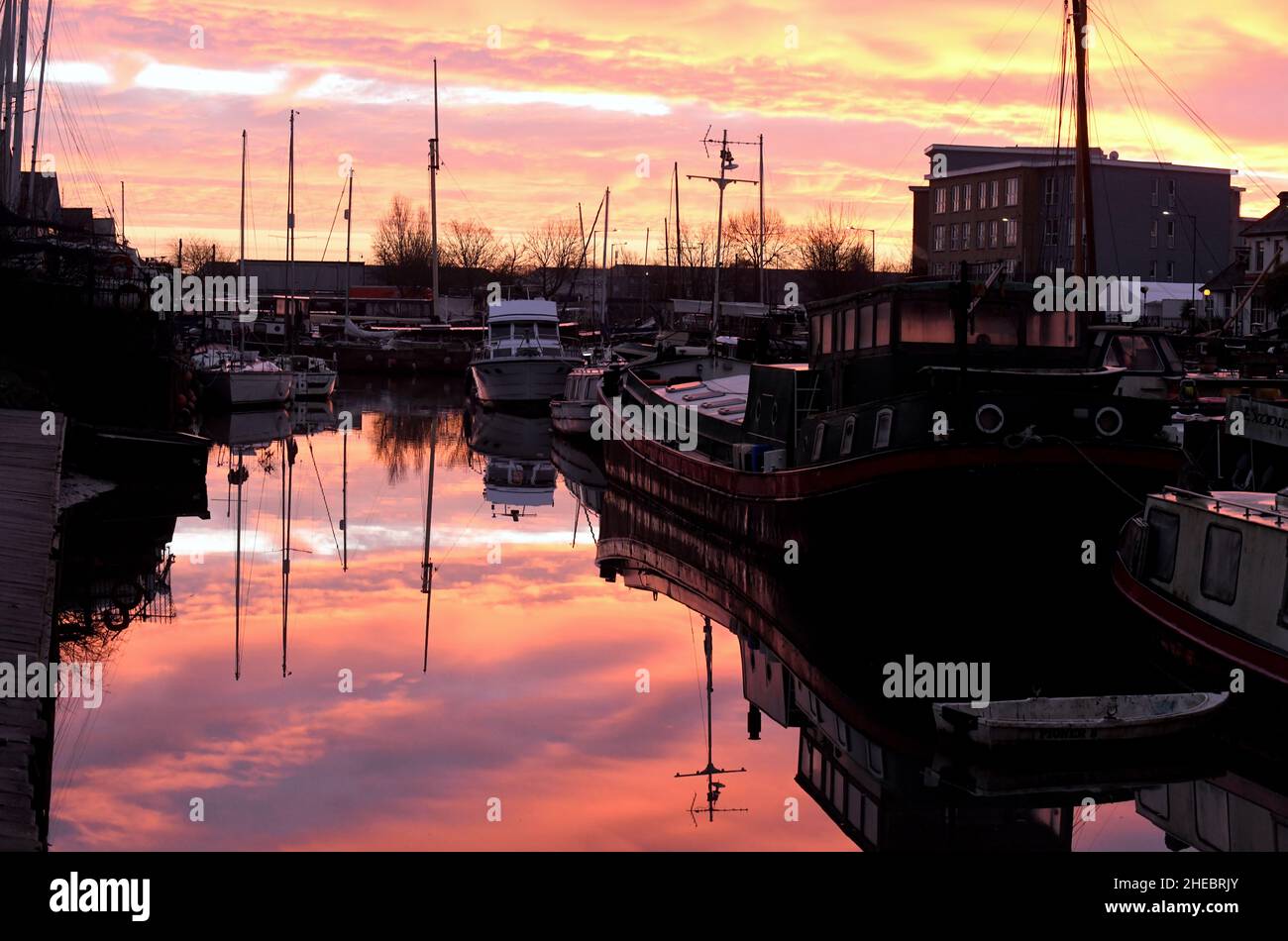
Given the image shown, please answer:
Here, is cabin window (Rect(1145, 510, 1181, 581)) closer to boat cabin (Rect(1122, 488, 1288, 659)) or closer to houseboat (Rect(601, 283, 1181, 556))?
boat cabin (Rect(1122, 488, 1288, 659))

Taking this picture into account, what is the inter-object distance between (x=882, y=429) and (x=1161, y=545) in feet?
15.6

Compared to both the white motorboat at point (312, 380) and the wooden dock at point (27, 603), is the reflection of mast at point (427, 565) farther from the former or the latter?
the white motorboat at point (312, 380)

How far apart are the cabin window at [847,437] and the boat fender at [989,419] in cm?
259

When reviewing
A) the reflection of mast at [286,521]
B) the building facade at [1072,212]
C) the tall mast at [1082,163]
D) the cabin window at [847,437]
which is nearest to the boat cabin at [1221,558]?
the cabin window at [847,437]

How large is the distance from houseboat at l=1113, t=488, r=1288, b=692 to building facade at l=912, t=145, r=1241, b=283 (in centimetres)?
10381

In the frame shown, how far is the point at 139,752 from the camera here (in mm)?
16875

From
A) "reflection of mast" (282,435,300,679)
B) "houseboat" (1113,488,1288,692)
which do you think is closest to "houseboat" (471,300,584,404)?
"reflection of mast" (282,435,300,679)

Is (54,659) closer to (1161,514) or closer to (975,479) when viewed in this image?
(975,479)

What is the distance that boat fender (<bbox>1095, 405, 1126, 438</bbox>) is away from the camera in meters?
24.3

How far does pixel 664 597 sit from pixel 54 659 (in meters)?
11.9

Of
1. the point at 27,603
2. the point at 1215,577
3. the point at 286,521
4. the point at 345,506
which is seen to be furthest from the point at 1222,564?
the point at 345,506

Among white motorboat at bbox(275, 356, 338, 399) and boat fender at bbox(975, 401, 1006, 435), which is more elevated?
boat fender at bbox(975, 401, 1006, 435)

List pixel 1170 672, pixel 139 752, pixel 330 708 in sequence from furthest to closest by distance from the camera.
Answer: pixel 1170 672 → pixel 330 708 → pixel 139 752
